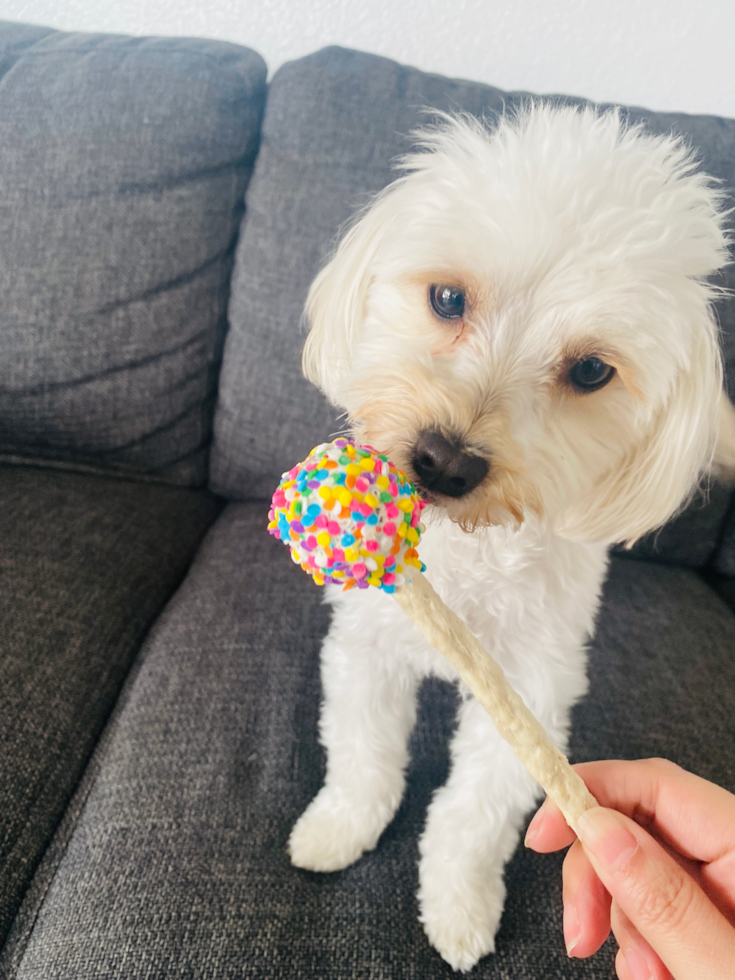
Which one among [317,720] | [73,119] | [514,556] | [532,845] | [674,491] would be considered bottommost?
[317,720]

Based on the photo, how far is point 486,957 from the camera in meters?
0.65

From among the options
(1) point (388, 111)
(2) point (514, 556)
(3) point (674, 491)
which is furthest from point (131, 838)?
(1) point (388, 111)

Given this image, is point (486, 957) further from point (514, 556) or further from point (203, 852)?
point (514, 556)

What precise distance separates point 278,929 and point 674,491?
698mm

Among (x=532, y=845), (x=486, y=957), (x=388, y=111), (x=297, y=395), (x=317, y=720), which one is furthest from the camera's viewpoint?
(x=297, y=395)

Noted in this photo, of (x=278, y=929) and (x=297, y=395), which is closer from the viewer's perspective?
(x=278, y=929)

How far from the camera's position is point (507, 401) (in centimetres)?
60

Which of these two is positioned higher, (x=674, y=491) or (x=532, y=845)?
(x=674, y=491)

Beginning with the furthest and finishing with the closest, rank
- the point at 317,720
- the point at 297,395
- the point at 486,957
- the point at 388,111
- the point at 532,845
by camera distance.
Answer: the point at 297,395, the point at 388,111, the point at 317,720, the point at 486,957, the point at 532,845

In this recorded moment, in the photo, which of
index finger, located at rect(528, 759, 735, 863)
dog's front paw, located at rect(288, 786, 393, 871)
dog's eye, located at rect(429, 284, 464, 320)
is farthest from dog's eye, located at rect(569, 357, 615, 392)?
dog's front paw, located at rect(288, 786, 393, 871)

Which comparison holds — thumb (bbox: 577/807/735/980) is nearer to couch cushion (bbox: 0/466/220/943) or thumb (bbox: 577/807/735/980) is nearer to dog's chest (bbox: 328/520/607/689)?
dog's chest (bbox: 328/520/607/689)

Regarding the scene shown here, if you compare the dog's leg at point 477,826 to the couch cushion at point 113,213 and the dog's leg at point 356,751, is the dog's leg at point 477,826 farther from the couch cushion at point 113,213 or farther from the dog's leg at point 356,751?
the couch cushion at point 113,213

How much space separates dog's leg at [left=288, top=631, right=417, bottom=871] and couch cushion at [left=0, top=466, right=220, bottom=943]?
0.33 metres

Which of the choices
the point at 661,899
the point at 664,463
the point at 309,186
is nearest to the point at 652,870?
the point at 661,899
